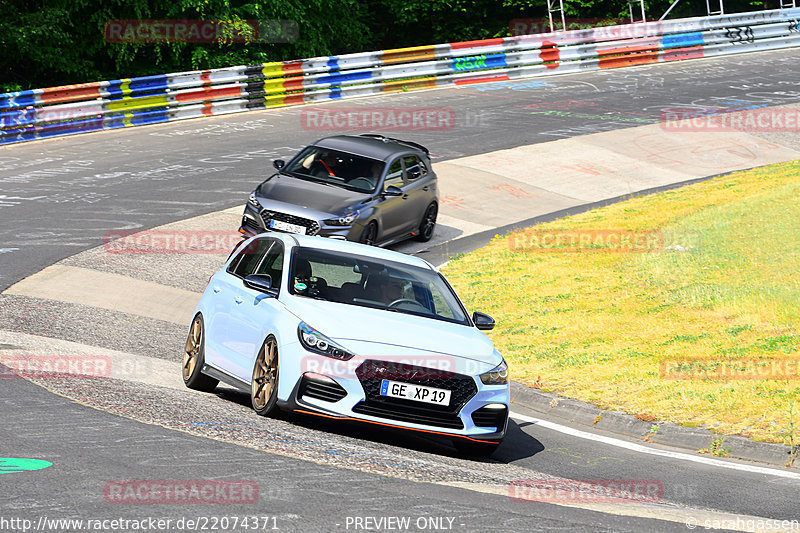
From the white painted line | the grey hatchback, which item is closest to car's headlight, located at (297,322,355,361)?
the white painted line

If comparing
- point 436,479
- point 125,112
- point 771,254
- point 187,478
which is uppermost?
point 125,112

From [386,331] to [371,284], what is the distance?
3.29 ft

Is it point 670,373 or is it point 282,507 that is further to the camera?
point 670,373

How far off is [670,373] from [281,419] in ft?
15.8

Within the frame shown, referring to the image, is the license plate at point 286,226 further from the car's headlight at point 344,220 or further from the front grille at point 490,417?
the front grille at point 490,417

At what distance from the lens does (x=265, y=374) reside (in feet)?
29.7

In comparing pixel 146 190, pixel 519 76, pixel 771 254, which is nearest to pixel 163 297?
pixel 146 190

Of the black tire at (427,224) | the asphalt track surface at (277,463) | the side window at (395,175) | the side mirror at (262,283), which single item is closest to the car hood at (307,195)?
the side window at (395,175)

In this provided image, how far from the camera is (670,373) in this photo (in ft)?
38.6

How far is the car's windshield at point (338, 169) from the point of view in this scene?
18.3m

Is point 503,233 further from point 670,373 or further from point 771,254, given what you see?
point 670,373

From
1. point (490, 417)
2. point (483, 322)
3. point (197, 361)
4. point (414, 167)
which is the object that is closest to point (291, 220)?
point (414, 167)

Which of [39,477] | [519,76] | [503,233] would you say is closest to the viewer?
[39,477]

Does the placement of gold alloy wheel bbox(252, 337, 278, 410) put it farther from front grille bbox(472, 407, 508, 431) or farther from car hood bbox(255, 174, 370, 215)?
car hood bbox(255, 174, 370, 215)
